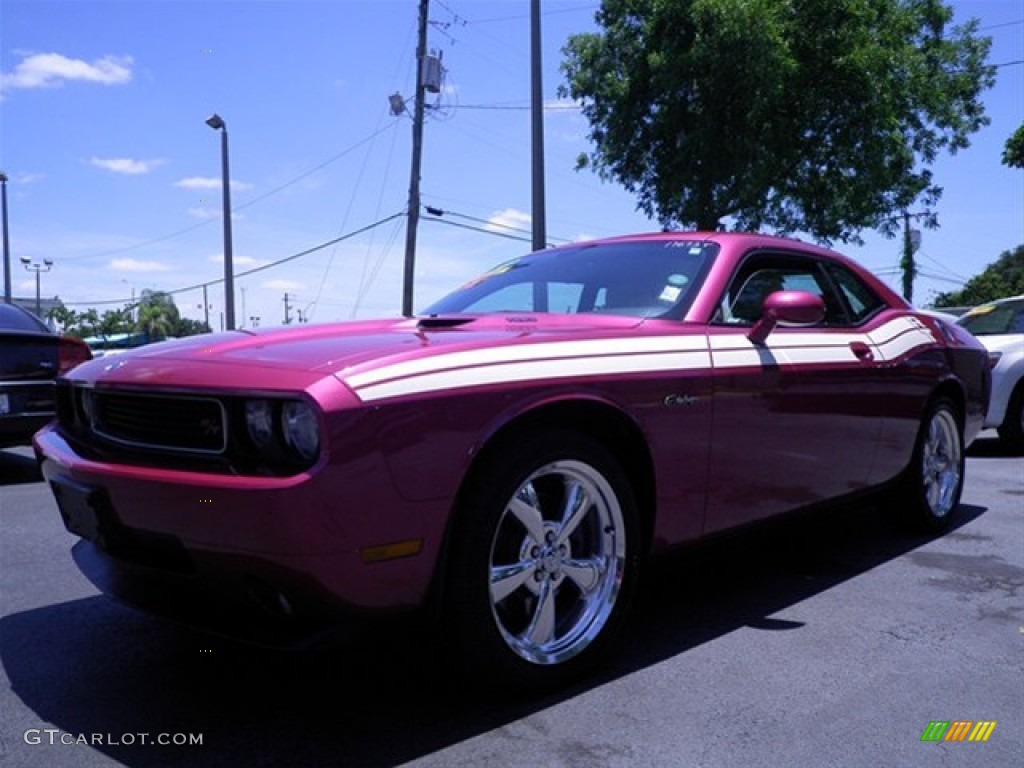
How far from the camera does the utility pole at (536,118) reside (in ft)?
46.8

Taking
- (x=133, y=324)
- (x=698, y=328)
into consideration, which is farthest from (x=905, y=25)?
(x=133, y=324)

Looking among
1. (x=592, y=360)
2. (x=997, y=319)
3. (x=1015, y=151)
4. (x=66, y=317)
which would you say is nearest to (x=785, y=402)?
(x=592, y=360)

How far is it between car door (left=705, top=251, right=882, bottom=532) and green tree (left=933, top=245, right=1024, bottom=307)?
6097cm

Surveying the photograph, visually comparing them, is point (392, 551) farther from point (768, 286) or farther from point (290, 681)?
point (768, 286)

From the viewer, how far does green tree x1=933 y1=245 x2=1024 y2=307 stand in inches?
2391

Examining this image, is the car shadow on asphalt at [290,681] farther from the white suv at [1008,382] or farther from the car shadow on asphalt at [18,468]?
the white suv at [1008,382]

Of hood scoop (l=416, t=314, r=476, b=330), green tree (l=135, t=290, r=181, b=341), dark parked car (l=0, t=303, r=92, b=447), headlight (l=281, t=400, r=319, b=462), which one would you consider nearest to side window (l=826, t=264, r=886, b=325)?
hood scoop (l=416, t=314, r=476, b=330)

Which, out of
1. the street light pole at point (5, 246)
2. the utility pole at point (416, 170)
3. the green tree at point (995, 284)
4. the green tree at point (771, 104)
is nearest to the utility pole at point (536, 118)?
the green tree at point (771, 104)

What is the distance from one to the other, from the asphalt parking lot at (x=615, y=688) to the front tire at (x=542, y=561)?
0.47 feet

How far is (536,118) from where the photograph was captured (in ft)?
46.7

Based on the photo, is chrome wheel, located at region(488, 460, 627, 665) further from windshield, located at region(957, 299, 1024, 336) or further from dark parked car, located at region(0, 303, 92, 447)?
windshield, located at region(957, 299, 1024, 336)

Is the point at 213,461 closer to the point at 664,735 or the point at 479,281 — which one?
the point at 664,735

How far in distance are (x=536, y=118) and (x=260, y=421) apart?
42.0ft

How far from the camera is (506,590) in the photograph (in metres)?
2.57
